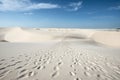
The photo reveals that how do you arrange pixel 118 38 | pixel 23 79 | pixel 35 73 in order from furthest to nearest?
pixel 118 38
pixel 35 73
pixel 23 79

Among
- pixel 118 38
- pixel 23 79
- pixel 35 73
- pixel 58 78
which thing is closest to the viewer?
pixel 23 79

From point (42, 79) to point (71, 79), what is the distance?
0.96 m

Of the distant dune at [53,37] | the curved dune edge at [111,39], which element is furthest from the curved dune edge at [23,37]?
the curved dune edge at [111,39]

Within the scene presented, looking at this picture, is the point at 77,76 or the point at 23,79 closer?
the point at 23,79

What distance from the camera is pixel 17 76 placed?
3408mm

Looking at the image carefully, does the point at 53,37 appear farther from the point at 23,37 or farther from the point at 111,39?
the point at 111,39

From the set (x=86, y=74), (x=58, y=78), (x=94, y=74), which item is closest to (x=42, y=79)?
(x=58, y=78)

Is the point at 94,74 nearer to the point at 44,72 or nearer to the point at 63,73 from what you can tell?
the point at 63,73

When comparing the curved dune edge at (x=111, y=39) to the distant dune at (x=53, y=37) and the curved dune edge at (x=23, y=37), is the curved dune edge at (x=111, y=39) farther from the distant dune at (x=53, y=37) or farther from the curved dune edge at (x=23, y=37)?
the curved dune edge at (x=23, y=37)

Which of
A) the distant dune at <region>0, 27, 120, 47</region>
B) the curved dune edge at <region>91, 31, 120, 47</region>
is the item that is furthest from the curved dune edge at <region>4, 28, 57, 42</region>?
the curved dune edge at <region>91, 31, 120, 47</region>

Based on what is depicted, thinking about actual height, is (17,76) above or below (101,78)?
above

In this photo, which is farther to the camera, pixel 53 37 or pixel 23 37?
pixel 53 37

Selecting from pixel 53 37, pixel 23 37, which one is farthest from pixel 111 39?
pixel 23 37

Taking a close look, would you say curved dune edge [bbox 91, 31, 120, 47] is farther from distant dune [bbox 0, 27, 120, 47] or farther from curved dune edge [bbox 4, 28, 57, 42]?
curved dune edge [bbox 4, 28, 57, 42]
